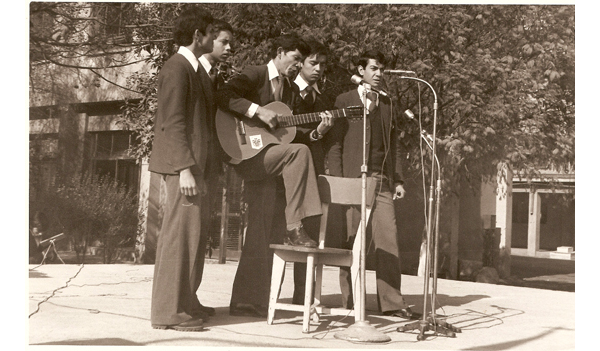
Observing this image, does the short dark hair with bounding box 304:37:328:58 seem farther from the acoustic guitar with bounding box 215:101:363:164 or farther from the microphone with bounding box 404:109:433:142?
the microphone with bounding box 404:109:433:142

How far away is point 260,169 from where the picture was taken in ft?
15.3

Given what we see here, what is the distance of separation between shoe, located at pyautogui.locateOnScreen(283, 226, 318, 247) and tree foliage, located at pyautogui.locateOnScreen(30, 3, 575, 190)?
193 centimetres

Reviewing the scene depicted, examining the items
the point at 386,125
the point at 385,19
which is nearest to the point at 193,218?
the point at 386,125

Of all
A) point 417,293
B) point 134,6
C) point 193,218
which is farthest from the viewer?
point 417,293

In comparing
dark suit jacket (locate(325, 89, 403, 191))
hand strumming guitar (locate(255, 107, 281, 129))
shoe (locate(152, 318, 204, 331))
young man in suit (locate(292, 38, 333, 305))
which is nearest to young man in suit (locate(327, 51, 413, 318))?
dark suit jacket (locate(325, 89, 403, 191))

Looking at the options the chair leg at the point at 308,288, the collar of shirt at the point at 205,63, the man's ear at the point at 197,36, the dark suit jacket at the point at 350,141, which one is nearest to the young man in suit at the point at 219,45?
the collar of shirt at the point at 205,63

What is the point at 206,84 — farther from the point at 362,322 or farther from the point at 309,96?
the point at 362,322

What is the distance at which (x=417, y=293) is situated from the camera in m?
6.44

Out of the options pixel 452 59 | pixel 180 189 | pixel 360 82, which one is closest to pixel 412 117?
pixel 360 82

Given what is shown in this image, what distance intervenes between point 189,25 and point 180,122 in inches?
28.2

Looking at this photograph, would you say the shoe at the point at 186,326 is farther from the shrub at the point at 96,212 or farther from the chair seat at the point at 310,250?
the shrub at the point at 96,212

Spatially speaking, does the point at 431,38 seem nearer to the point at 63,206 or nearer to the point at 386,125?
the point at 386,125

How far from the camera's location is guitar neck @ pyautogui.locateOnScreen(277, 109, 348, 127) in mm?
4664

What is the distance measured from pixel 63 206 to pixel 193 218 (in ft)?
4.54
